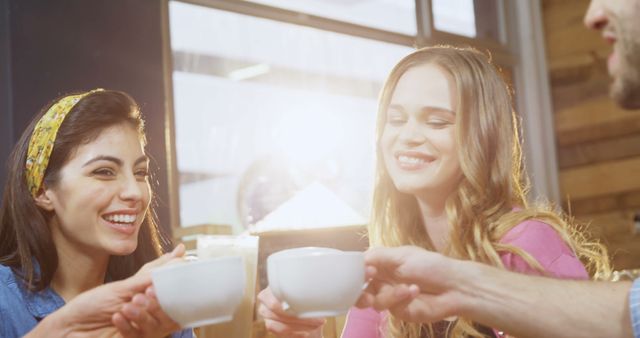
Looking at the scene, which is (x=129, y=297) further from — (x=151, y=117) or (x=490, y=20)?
(x=490, y=20)

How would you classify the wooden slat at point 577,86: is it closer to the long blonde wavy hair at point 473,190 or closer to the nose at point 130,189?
the long blonde wavy hair at point 473,190

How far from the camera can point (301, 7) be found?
3918mm

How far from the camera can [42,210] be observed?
65.9 inches

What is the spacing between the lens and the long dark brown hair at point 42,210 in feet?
5.28

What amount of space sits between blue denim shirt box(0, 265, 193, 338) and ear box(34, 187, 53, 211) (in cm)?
15

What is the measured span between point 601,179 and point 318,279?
3.94 metres

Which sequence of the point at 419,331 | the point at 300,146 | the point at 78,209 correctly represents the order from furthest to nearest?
the point at 300,146
the point at 78,209
the point at 419,331

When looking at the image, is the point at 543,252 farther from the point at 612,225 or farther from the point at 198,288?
the point at 612,225

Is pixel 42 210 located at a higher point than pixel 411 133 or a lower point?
lower

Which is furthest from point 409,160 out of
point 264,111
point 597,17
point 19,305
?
point 264,111

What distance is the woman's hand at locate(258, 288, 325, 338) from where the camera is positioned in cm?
117

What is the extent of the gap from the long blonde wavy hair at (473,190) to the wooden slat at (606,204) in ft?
9.30

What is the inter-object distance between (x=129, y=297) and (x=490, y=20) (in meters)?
4.17

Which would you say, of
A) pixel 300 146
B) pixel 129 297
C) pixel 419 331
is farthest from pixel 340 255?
pixel 300 146
